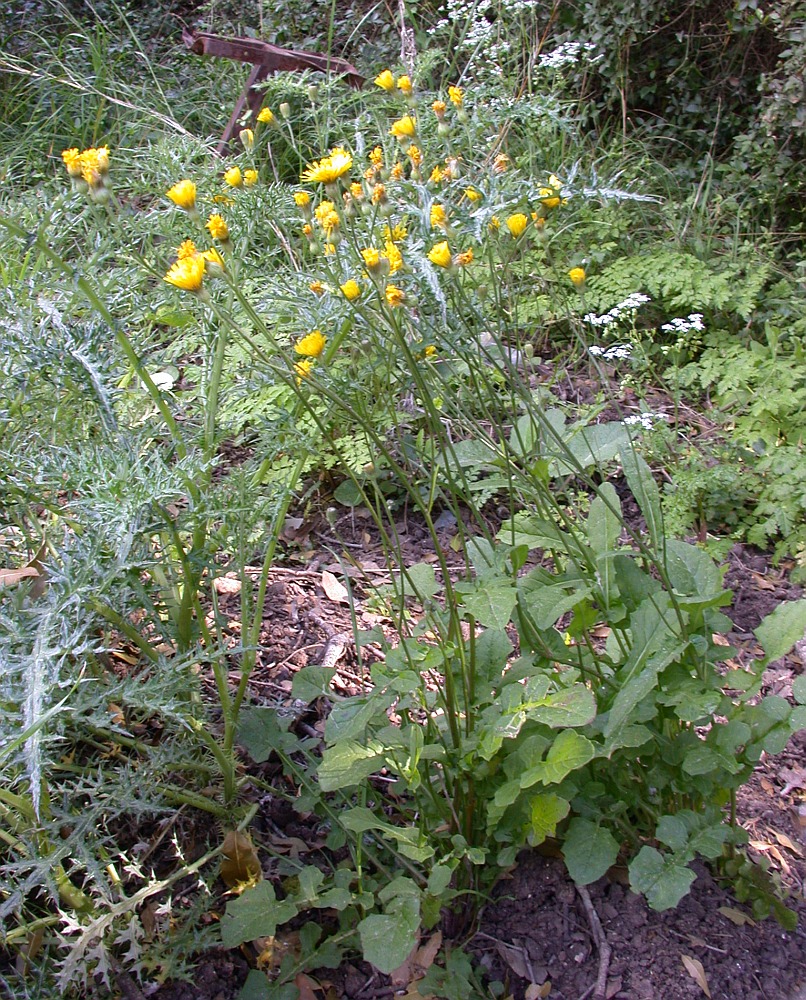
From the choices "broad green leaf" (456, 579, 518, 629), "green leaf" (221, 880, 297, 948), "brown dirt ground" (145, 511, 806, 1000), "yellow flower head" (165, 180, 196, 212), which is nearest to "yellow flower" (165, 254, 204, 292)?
"yellow flower head" (165, 180, 196, 212)

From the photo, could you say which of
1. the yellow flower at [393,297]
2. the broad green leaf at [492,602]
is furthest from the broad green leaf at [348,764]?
the yellow flower at [393,297]

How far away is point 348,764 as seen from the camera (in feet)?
4.58

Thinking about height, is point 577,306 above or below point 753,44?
below

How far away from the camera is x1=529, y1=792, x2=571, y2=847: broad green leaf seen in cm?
132

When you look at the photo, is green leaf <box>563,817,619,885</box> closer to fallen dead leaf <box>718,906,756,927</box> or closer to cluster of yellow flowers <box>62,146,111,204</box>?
fallen dead leaf <box>718,906,756,927</box>

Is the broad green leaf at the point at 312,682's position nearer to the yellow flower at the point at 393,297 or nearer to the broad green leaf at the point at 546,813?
the broad green leaf at the point at 546,813

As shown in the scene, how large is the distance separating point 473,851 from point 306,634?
901 millimetres

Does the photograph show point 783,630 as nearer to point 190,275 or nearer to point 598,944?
point 598,944

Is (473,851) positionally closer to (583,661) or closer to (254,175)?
(583,661)

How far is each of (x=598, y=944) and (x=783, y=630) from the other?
60 centimetres

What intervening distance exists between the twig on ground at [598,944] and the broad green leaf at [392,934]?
0.27 metres

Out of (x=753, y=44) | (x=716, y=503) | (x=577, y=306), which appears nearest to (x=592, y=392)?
(x=577, y=306)

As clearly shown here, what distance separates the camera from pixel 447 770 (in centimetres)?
144

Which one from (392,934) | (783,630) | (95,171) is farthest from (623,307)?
(392,934)
